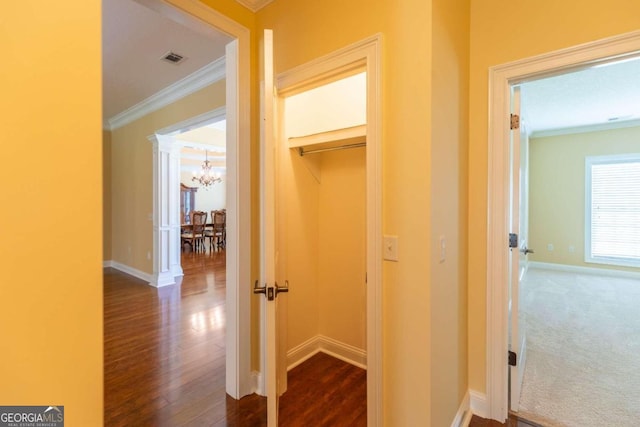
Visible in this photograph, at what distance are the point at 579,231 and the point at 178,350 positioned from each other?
7.34 m

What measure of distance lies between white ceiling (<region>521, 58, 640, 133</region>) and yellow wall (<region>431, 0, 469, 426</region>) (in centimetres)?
158

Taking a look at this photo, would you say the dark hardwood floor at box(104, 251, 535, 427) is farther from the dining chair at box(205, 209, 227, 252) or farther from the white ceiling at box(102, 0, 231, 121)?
the dining chair at box(205, 209, 227, 252)

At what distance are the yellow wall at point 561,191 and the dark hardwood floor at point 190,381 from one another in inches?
233

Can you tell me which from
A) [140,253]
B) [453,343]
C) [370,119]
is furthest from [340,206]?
[140,253]

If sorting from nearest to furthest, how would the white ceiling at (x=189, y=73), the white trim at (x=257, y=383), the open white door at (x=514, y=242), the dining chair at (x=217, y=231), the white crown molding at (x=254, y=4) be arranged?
the open white door at (x=514, y=242) → the white crown molding at (x=254, y=4) → the white trim at (x=257, y=383) → the white ceiling at (x=189, y=73) → the dining chair at (x=217, y=231)

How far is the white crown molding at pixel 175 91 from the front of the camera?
11.0 ft

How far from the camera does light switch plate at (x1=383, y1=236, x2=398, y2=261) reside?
4.74ft

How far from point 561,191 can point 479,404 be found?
19.4 feet

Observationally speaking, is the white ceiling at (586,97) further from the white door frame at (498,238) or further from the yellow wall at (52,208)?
the yellow wall at (52,208)

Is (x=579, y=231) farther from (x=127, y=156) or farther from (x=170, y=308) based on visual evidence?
(x=127, y=156)

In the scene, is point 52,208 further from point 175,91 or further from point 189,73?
point 175,91

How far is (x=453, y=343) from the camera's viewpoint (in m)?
1.66

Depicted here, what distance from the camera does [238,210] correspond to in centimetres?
203

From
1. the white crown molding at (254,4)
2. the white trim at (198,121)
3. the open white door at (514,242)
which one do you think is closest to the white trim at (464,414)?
the open white door at (514,242)
